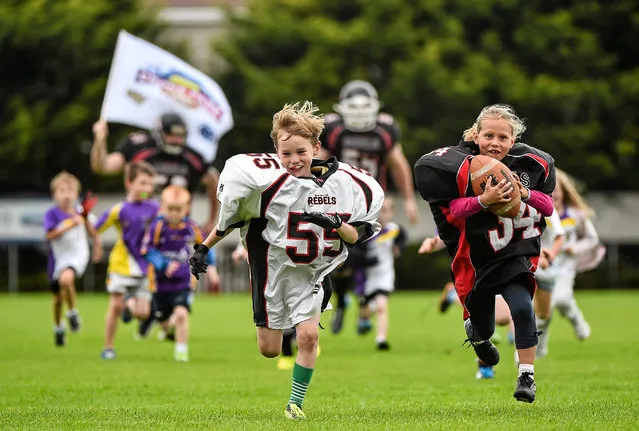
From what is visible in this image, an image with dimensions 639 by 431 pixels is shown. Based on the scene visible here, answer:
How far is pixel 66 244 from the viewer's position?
15.0 m

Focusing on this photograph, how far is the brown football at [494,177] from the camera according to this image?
7402 millimetres

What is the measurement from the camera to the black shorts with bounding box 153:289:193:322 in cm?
1235

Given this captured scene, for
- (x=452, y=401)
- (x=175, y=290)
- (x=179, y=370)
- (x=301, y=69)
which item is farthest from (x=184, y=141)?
(x=301, y=69)

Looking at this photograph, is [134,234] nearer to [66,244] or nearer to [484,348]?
[66,244]

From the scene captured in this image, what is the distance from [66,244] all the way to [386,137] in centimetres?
400

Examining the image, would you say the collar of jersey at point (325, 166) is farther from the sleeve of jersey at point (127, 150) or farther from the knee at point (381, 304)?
the sleeve of jersey at point (127, 150)

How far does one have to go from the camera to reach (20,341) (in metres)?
15.0

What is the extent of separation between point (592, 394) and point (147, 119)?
332 inches

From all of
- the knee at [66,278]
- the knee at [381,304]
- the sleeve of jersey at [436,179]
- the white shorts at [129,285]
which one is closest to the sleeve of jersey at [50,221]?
the knee at [66,278]

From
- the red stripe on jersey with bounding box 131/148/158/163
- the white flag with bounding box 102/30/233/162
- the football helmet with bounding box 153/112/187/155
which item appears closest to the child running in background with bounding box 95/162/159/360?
the red stripe on jersey with bounding box 131/148/158/163

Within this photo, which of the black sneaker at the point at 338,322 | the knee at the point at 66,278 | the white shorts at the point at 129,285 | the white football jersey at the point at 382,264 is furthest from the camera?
the black sneaker at the point at 338,322

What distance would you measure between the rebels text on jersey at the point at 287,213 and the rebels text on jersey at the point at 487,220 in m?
0.38

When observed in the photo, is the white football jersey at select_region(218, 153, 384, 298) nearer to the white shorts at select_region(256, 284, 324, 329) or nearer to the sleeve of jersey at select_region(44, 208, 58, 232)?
the white shorts at select_region(256, 284, 324, 329)

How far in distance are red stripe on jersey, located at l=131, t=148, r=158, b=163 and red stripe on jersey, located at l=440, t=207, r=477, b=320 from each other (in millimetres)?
6692
